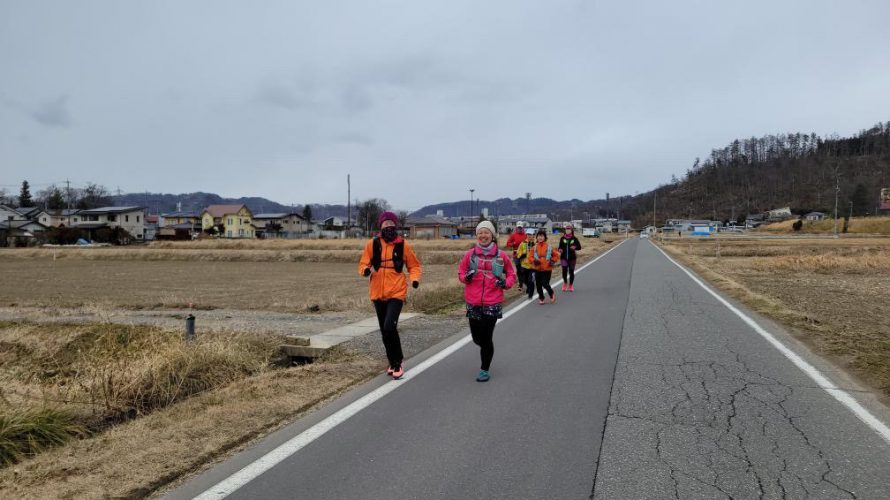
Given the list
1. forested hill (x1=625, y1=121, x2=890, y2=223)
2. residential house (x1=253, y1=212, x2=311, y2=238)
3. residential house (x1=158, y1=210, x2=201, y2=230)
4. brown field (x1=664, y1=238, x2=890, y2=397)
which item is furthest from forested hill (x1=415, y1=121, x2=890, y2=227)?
brown field (x1=664, y1=238, x2=890, y2=397)

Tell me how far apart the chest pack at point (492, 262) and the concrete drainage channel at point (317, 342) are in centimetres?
264

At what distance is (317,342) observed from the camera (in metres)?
8.30

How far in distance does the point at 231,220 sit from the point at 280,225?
8515 mm

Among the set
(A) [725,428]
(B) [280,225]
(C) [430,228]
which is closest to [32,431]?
(A) [725,428]

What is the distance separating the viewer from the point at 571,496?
3457mm

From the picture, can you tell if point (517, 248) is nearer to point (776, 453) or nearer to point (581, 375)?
point (581, 375)

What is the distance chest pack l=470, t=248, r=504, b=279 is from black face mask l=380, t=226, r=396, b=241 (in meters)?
0.95

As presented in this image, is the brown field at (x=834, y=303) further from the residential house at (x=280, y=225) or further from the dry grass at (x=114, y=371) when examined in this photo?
the residential house at (x=280, y=225)

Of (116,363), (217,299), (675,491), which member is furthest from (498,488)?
(217,299)

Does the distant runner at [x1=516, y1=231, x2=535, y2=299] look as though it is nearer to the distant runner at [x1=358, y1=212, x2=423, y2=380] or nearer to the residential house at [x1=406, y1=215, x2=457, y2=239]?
the distant runner at [x1=358, y1=212, x2=423, y2=380]

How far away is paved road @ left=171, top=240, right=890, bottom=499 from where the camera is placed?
362 cm

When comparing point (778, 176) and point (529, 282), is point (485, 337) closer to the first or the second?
point (529, 282)

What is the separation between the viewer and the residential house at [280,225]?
323 ft

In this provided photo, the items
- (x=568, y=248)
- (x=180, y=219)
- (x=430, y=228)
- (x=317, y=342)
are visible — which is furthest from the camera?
(x=180, y=219)
